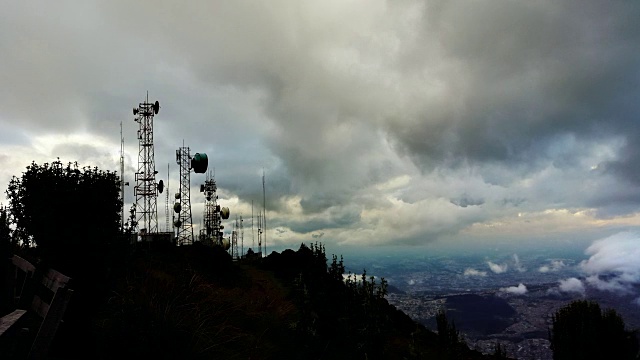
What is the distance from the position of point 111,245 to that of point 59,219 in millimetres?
1571

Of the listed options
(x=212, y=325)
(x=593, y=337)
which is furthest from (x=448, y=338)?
(x=212, y=325)

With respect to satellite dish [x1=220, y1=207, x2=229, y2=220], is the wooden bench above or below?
below

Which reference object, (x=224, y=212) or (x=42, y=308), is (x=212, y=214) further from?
(x=42, y=308)

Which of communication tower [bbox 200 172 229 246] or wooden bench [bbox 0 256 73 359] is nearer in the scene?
wooden bench [bbox 0 256 73 359]

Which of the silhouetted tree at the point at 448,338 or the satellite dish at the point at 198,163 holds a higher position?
the satellite dish at the point at 198,163

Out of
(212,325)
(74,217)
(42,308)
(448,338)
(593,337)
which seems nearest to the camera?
(42,308)

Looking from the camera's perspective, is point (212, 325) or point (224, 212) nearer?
point (212, 325)

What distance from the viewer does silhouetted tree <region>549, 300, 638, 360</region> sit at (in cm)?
1599

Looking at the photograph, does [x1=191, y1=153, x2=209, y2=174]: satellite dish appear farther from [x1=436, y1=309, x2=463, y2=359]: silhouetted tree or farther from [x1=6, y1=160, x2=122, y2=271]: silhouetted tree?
[x1=436, y1=309, x2=463, y2=359]: silhouetted tree

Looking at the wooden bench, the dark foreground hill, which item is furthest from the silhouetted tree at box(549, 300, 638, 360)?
the wooden bench

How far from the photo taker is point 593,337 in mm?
16125

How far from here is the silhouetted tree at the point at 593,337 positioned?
15992 mm

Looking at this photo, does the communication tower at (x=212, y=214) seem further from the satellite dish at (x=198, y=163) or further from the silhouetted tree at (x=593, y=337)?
the silhouetted tree at (x=593, y=337)

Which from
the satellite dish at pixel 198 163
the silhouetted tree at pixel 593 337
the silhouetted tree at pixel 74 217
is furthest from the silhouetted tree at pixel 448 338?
the satellite dish at pixel 198 163
